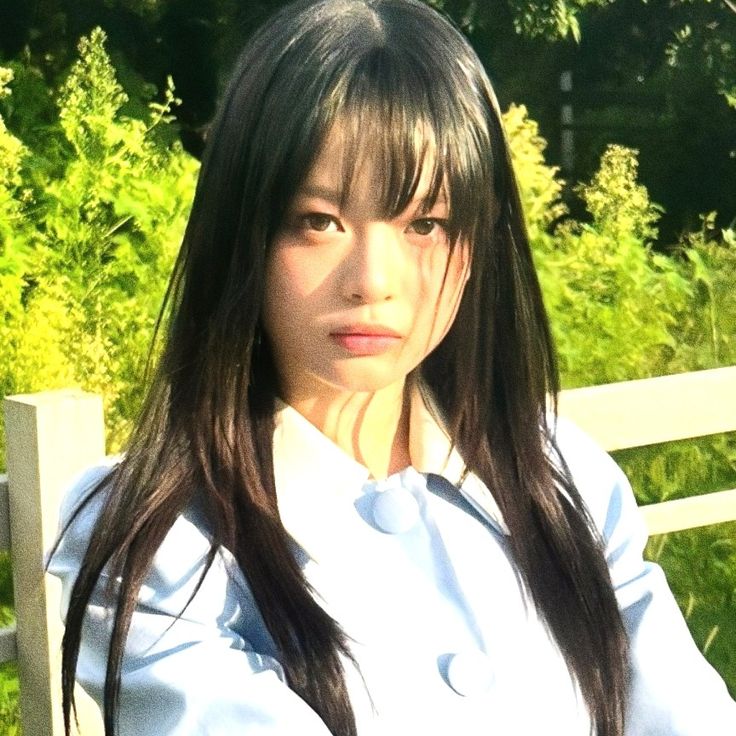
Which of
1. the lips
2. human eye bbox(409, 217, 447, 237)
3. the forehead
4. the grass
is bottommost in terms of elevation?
the grass

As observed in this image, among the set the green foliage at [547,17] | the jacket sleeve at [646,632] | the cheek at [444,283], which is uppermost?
the green foliage at [547,17]

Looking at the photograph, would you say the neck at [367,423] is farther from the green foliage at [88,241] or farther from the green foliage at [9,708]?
the green foliage at [88,241]

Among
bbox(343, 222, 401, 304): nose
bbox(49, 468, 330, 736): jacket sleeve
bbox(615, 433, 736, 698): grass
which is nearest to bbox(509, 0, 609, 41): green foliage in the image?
bbox(615, 433, 736, 698): grass

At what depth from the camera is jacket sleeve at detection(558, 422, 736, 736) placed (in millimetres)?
1357

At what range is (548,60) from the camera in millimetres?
4266

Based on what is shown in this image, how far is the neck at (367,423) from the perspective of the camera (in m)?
1.34

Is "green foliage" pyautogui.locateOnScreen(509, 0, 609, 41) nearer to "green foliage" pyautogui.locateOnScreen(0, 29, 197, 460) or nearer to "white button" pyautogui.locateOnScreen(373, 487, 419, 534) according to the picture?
"green foliage" pyautogui.locateOnScreen(0, 29, 197, 460)

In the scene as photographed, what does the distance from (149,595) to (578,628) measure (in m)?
0.41

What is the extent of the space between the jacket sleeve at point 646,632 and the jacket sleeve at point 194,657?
0.35 m

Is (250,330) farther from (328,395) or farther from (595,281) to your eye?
(595,281)

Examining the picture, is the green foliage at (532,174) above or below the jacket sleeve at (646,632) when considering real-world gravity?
above

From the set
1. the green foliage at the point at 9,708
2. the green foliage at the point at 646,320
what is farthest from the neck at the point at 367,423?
the green foliage at the point at 646,320

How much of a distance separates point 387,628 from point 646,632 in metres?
0.29

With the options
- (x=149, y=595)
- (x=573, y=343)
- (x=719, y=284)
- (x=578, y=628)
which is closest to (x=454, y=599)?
(x=578, y=628)
